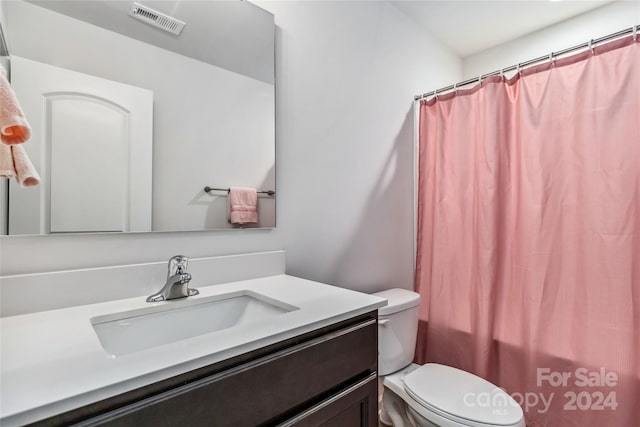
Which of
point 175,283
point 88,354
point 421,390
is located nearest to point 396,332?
point 421,390

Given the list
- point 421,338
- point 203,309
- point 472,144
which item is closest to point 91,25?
point 203,309

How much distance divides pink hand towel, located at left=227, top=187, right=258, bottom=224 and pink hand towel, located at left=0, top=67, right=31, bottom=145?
2.10 ft

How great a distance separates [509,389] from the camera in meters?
1.65

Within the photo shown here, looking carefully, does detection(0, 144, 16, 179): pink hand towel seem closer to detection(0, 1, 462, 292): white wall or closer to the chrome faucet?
detection(0, 1, 462, 292): white wall

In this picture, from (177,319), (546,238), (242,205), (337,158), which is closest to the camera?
(177,319)

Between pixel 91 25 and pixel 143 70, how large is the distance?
172mm

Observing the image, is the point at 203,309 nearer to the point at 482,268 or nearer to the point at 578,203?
the point at 482,268

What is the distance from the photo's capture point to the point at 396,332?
1.56 m

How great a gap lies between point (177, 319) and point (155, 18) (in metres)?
1.02

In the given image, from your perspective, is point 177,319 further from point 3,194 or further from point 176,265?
point 3,194

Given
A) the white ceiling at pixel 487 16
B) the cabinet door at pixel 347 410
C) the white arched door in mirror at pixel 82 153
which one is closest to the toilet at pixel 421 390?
the cabinet door at pixel 347 410

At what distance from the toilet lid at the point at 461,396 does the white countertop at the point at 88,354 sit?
61 centimetres

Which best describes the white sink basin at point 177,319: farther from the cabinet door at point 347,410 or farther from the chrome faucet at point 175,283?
the cabinet door at point 347,410

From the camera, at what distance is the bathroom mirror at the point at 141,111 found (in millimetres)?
905
